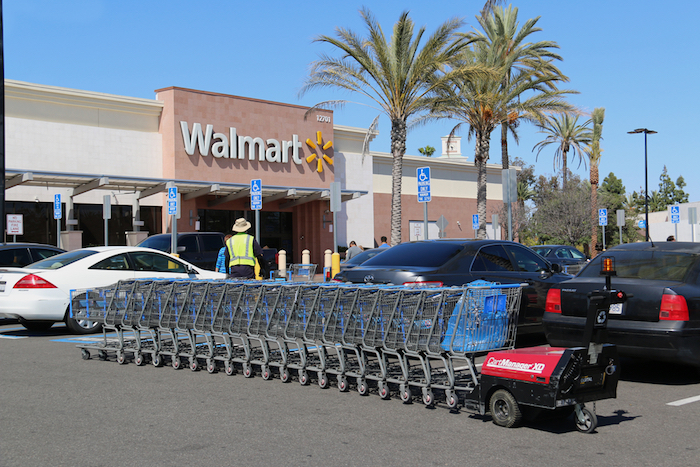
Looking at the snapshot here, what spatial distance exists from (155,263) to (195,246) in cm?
810

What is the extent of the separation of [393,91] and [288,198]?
14012 millimetres

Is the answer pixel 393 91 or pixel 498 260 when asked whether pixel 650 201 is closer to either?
pixel 393 91

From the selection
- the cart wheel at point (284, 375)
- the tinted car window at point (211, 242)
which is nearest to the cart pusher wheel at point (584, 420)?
the cart wheel at point (284, 375)

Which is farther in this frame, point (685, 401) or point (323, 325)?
point (323, 325)

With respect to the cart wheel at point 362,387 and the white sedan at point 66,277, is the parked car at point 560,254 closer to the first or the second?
the white sedan at point 66,277

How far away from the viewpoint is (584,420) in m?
5.93

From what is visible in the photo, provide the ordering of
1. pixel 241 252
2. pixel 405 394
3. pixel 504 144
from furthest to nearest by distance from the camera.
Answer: pixel 504 144 → pixel 241 252 → pixel 405 394

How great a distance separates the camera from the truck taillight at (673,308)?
24.7 feet

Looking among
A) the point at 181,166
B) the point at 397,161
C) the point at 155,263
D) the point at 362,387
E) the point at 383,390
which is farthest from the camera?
the point at 181,166

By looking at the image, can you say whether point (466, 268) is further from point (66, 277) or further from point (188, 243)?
point (188, 243)

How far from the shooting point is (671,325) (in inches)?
296

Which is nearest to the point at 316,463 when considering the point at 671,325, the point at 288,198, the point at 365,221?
the point at 671,325

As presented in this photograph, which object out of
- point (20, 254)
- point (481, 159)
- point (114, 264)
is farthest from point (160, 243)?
point (481, 159)

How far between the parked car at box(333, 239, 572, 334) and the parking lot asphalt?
189 centimetres
